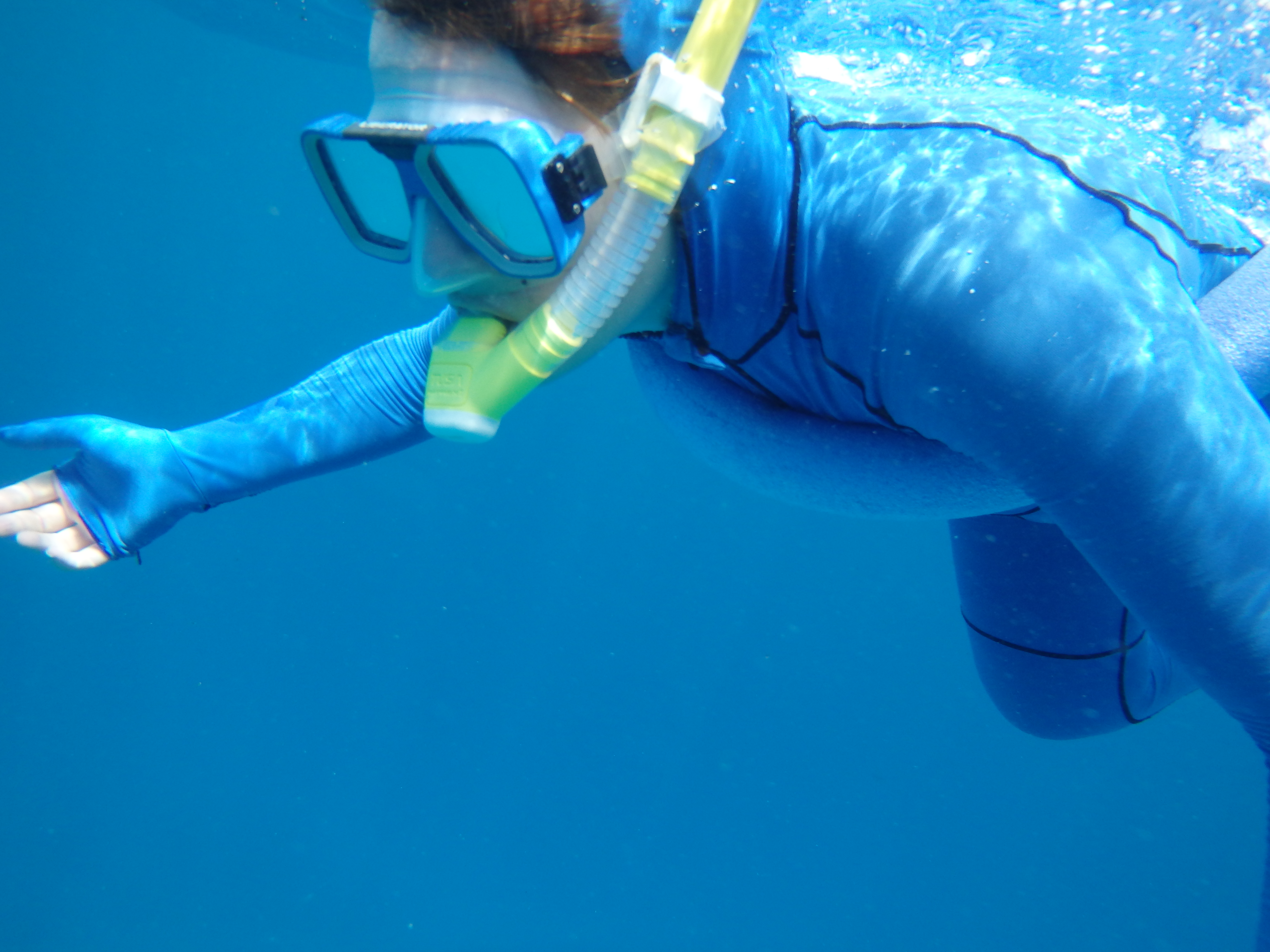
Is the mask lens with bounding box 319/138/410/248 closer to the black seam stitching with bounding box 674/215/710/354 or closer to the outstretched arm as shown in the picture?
the outstretched arm

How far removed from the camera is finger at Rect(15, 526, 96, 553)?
5.99 feet

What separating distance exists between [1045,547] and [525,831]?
14826 millimetres

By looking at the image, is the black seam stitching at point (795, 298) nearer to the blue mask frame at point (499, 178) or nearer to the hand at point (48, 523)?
the blue mask frame at point (499, 178)

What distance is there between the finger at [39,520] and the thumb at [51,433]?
135 mm

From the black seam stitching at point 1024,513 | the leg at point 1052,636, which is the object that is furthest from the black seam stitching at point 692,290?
the leg at point 1052,636

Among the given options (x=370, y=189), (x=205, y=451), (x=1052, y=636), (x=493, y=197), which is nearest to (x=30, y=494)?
(x=205, y=451)

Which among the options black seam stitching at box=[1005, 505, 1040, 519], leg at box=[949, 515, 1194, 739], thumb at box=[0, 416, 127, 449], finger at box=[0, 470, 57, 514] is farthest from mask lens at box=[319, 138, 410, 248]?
leg at box=[949, 515, 1194, 739]

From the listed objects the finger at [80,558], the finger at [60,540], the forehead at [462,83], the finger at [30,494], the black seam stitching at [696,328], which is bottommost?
the finger at [80,558]

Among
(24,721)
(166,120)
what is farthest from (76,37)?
(24,721)

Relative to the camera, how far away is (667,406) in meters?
2.01

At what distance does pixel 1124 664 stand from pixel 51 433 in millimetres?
3011

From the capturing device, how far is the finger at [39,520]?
1.80 metres

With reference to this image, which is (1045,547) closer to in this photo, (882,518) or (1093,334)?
(882,518)

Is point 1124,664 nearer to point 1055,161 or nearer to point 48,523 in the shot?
point 1055,161
